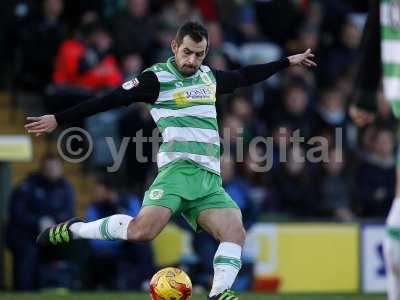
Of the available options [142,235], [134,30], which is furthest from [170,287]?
[134,30]

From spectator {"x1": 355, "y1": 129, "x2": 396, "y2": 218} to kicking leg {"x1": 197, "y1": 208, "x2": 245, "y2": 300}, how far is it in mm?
6093

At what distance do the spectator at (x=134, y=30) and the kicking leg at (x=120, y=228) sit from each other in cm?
643

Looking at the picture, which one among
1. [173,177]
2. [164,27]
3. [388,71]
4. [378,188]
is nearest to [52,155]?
[164,27]

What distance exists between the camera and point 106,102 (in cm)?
888

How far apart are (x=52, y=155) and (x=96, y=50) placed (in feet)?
5.48

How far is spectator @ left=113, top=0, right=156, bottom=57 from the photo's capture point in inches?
617

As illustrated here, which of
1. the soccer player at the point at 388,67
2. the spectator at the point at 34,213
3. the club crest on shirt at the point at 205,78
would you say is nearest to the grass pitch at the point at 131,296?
the spectator at the point at 34,213

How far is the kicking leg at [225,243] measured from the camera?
8695mm

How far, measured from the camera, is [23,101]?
15.7 meters

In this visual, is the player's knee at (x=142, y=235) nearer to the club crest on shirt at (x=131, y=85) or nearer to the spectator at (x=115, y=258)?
the club crest on shirt at (x=131, y=85)

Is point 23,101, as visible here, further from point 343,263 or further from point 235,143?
point 343,263

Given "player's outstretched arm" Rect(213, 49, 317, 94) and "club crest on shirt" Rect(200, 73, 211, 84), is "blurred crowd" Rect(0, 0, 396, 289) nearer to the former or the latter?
"player's outstretched arm" Rect(213, 49, 317, 94)

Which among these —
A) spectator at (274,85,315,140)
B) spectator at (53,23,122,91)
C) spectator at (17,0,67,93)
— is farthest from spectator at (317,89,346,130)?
spectator at (17,0,67,93)

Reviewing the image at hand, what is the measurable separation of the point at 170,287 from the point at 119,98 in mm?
1478
